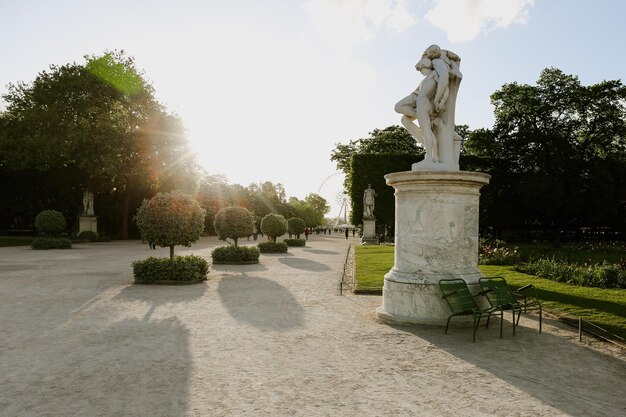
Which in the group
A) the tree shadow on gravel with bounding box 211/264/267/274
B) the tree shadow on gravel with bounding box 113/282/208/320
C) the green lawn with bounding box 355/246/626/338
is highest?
the green lawn with bounding box 355/246/626/338

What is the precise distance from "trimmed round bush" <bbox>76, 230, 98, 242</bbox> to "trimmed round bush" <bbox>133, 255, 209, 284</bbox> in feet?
85.9

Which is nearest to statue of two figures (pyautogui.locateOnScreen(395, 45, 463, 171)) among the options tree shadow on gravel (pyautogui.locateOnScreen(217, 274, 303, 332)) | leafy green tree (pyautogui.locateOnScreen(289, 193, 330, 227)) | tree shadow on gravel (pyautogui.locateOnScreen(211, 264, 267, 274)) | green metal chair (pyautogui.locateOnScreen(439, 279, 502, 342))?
green metal chair (pyautogui.locateOnScreen(439, 279, 502, 342))

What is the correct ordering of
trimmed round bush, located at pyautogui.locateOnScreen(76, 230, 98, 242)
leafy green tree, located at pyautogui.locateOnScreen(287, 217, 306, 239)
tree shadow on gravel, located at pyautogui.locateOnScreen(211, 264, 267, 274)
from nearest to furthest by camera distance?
tree shadow on gravel, located at pyautogui.locateOnScreen(211, 264, 267, 274) → trimmed round bush, located at pyautogui.locateOnScreen(76, 230, 98, 242) → leafy green tree, located at pyautogui.locateOnScreen(287, 217, 306, 239)

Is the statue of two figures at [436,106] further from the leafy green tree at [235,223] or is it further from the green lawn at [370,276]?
the leafy green tree at [235,223]

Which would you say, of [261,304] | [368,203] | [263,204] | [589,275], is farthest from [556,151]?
[263,204]

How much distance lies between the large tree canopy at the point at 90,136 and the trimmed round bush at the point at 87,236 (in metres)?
3.62

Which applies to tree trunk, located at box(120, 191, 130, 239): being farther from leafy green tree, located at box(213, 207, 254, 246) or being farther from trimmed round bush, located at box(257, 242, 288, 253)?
leafy green tree, located at box(213, 207, 254, 246)

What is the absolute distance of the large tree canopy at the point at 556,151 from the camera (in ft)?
110

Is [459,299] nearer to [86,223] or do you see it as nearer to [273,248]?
[273,248]

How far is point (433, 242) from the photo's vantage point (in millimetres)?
7703

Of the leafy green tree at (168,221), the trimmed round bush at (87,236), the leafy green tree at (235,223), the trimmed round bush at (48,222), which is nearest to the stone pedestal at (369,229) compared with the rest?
the leafy green tree at (235,223)

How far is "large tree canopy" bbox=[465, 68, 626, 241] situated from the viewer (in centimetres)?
3353

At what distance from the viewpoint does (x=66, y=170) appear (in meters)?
38.9

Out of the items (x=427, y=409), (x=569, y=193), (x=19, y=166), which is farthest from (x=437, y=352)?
(x=19, y=166)
